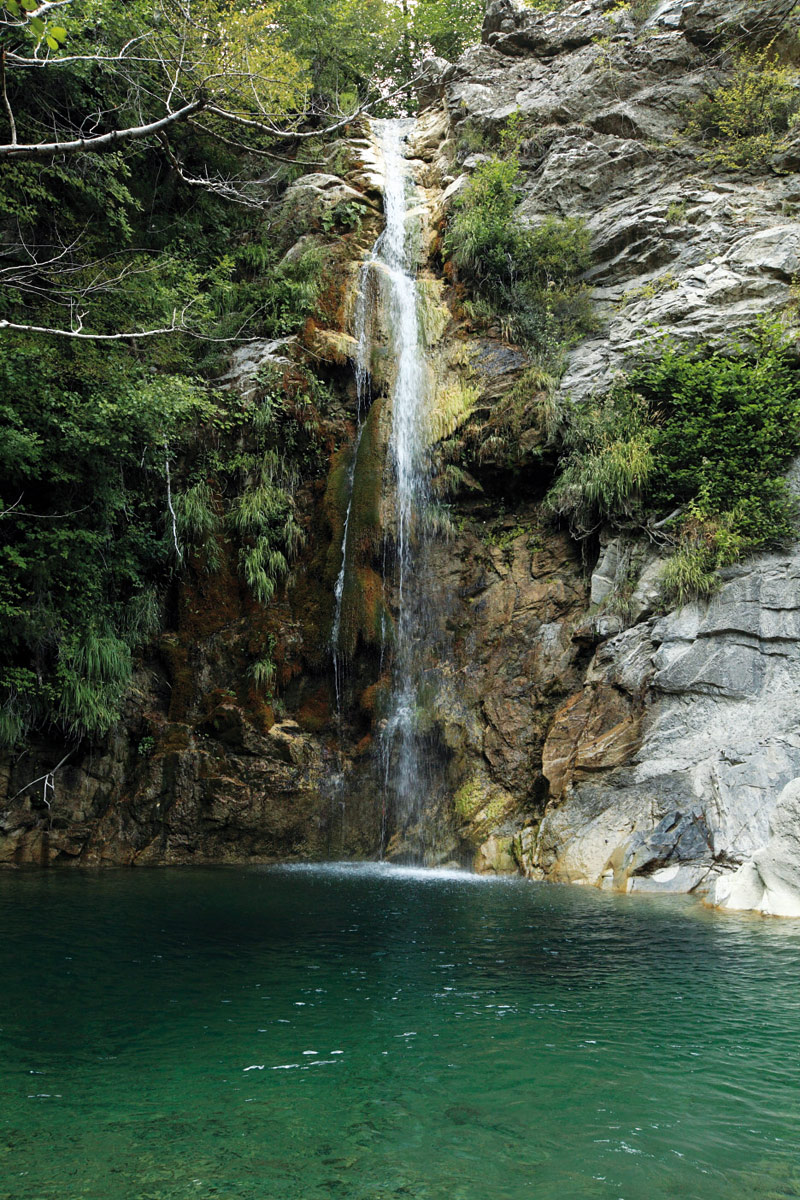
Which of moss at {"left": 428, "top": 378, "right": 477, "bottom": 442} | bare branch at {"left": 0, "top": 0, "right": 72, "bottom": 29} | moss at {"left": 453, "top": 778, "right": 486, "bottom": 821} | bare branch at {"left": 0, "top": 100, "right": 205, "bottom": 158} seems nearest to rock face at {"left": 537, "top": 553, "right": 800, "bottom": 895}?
moss at {"left": 453, "top": 778, "right": 486, "bottom": 821}

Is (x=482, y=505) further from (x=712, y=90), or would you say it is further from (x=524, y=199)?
(x=712, y=90)

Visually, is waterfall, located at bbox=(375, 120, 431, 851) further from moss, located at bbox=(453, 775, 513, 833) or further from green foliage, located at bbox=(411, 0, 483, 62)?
green foliage, located at bbox=(411, 0, 483, 62)

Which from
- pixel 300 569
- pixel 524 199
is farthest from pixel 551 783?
pixel 524 199

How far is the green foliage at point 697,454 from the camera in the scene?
9.84m

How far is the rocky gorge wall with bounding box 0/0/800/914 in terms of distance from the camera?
8.63 meters

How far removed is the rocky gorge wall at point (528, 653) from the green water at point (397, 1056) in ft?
7.54

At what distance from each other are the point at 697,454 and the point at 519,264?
5944mm

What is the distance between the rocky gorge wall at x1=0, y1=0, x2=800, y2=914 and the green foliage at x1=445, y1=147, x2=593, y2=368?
1.35ft

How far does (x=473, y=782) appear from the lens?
10656mm

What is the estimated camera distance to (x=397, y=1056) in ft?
11.8

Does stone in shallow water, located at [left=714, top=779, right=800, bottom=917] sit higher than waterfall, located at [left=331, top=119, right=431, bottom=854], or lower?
lower

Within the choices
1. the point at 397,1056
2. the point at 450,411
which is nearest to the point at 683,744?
the point at 397,1056

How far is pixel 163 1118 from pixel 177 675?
29.0 ft

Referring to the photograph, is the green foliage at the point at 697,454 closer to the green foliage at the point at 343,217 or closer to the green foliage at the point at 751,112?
the green foliage at the point at 751,112
